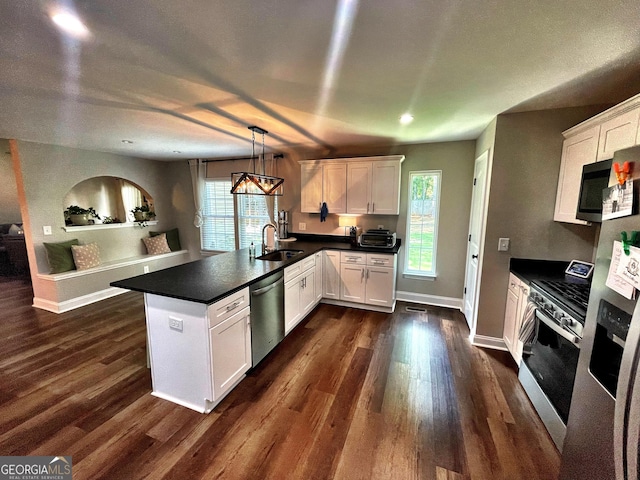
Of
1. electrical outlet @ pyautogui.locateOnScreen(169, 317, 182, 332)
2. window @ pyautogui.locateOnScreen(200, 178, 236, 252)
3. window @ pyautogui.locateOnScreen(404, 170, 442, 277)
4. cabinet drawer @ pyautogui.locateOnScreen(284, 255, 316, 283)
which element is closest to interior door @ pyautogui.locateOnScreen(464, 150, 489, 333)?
window @ pyautogui.locateOnScreen(404, 170, 442, 277)

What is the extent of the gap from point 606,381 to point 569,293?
1.15 m

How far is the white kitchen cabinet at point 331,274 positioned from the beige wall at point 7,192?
6.68 metres

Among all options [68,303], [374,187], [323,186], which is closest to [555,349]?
[374,187]

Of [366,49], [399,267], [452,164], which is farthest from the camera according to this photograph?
[399,267]

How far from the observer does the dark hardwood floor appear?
1574mm

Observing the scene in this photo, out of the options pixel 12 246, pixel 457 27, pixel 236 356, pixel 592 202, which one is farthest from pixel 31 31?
pixel 12 246

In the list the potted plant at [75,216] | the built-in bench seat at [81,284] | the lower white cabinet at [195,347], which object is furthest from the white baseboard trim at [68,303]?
the lower white cabinet at [195,347]

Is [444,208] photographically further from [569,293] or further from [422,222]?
[569,293]

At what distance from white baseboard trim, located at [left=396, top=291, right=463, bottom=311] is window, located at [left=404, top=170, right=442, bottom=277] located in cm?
34

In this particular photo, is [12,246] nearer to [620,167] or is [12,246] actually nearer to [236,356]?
[236,356]

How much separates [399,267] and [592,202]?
97.2 inches

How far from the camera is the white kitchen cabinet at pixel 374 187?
12.3ft

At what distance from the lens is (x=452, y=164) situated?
12.2ft

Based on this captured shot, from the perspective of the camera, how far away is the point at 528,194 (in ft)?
8.39
